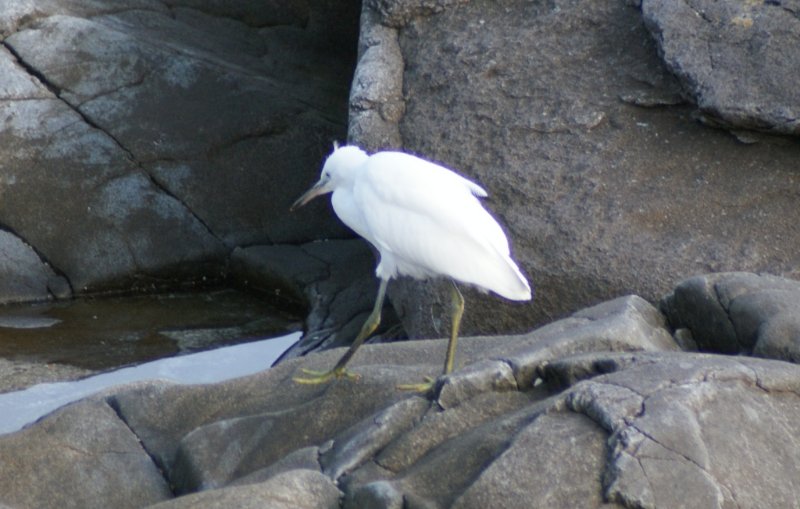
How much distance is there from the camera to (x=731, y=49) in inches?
227

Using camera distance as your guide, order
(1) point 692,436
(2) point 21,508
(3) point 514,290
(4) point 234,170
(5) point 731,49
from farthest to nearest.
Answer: (4) point 234,170
(5) point 731,49
(3) point 514,290
(2) point 21,508
(1) point 692,436

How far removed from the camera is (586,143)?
232 inches

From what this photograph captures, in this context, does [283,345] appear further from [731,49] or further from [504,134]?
[731,49]

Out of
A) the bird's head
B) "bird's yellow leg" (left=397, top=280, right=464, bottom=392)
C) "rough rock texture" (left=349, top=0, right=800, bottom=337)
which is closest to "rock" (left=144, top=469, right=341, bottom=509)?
"bird's yellow leg" (left=397, top=280, right=464, bottom=392)

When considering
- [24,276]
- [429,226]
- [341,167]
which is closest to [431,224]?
[429,226]

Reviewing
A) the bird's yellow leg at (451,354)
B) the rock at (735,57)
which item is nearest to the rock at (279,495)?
the bird's yellow leg at (451,354)

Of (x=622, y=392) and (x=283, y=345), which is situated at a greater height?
(x=622, y=392)

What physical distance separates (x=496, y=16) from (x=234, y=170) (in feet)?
6.70

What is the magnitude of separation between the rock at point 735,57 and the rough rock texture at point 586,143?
10 mm

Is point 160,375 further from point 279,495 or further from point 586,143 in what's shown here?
point 279,495

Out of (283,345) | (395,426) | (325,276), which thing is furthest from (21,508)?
(325,276)

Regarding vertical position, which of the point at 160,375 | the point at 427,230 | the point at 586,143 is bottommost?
the point at 160,375

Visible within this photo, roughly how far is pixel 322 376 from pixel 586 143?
2.16m

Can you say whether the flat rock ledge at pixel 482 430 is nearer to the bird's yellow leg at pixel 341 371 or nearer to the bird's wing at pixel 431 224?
the bird's yellow leg at pixel 341 371
